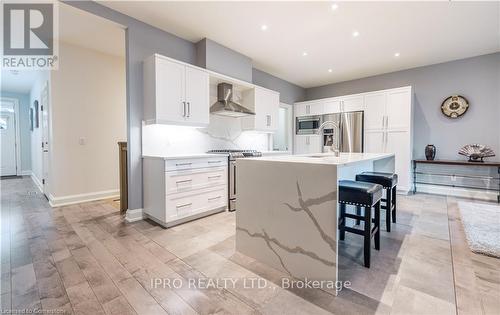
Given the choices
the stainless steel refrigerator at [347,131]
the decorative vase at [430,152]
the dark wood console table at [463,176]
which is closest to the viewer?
the dark wood console table at [463,176]

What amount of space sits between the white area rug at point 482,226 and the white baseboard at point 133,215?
3.73 metres

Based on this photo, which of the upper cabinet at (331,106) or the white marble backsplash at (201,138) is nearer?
the white marble backsplash at (201,138)

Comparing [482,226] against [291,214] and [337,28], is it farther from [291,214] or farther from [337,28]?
[337,28]

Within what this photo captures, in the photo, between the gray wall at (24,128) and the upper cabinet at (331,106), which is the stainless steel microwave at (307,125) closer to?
the upper cabinet at (331,106)

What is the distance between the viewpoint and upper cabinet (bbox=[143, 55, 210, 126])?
2.87m

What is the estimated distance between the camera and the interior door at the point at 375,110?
4750 millimetres

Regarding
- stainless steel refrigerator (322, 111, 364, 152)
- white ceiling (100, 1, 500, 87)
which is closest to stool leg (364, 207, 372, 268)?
white ceiling (100, 1, 500, 87)

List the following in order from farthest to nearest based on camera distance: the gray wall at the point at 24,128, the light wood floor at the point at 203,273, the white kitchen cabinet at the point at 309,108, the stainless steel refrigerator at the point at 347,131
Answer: the gray wall at the point at 24,128 < the white kitchen cabinet at the point at 309,108 < the stainless steel refrigerator at the point at 347,131 < the light wood floor at the point at 203,273

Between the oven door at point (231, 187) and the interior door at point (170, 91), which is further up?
the interior door at point (170, 91)

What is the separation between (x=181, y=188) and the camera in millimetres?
2797

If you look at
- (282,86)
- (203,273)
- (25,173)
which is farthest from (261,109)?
(25,173)

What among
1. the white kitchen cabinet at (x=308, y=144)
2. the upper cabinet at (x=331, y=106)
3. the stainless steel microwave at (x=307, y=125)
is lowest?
the white kitchen cabinet at (x=308, y=144)

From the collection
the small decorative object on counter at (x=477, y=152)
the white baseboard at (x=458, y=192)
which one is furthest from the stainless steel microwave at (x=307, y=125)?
the small decorative object on counter at (x=477, y=152)

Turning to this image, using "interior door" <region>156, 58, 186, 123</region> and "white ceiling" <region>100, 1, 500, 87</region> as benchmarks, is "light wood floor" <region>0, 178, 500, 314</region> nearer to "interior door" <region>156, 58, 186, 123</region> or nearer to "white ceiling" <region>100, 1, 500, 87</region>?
"interior door" <region>156, 58, 186, 123</region>
